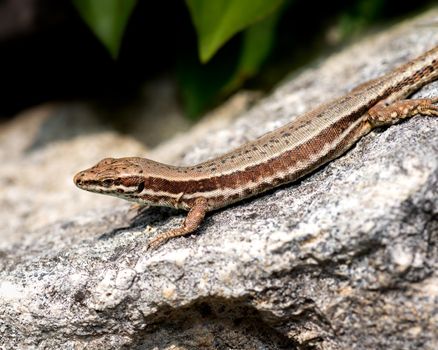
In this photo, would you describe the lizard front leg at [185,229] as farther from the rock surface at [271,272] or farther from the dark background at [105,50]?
the dark background at [105,50]

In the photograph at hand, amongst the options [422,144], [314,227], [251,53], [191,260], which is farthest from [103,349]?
[251,53]

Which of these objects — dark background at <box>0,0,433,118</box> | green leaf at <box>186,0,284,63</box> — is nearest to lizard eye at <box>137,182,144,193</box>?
green leaf at <box>186,0,284,63</box>

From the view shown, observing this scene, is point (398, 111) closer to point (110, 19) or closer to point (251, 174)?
point (251, 174)

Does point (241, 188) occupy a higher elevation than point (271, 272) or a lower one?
higher

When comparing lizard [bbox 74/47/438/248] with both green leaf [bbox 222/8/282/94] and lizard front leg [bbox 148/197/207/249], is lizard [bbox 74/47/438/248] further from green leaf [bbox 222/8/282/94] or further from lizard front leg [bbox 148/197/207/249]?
green leaf [bbox 222/8/282/94]

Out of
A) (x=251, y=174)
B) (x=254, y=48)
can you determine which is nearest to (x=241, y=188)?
(x=251, y=174)

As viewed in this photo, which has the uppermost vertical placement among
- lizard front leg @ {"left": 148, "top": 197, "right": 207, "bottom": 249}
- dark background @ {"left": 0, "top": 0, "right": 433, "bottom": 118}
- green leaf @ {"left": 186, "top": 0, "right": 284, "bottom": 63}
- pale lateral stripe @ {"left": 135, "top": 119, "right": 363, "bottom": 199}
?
dark background @ {"left": 0, "top": 0, "right": 433, "bottom": 118}

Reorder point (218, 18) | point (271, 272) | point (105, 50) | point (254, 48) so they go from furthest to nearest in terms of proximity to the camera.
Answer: point (105, 50), point (254, 48), point (218, 18), point (271, 272)
